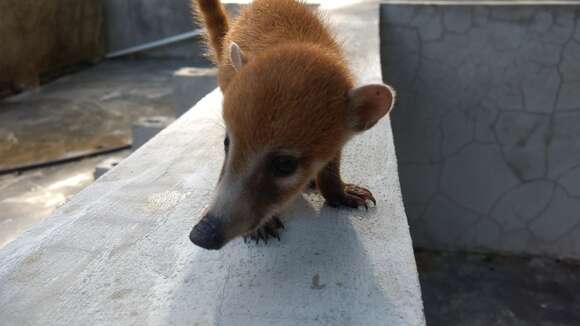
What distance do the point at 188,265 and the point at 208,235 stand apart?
6.7 inches

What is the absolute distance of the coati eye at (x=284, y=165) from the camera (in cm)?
146

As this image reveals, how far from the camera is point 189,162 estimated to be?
6.69ft

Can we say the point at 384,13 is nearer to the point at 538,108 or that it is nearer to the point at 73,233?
the point at 538,108

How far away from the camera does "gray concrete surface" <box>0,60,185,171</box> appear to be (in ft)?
18.1

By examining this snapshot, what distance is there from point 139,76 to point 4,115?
2.18 metres

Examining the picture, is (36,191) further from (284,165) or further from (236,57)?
(284,165)

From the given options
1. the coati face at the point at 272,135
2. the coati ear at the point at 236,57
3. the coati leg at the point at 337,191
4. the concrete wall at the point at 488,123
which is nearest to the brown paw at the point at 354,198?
the coati leg at the point at 337,191

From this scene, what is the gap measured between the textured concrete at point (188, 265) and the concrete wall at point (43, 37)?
6.38 m

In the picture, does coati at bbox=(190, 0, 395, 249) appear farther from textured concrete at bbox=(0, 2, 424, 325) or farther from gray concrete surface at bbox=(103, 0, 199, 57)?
gray concrete surface at bbox=(103, 0, 199, 57)

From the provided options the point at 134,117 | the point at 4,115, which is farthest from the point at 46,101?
the point at 134,117

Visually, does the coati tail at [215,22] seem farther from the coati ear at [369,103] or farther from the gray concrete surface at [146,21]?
the gray concrete surface at [146,21]

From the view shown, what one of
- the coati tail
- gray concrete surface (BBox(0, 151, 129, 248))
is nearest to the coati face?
the coati tail

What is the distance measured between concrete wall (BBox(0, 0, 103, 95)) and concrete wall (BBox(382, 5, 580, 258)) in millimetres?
5339

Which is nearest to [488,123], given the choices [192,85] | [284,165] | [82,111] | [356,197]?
[192,85]
